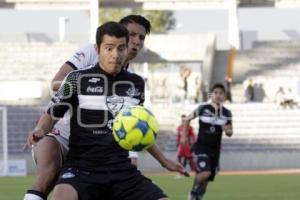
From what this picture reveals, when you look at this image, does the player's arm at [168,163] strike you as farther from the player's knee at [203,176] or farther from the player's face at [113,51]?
the player's knee at [203,176]

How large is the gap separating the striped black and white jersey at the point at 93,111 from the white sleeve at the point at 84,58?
94cm

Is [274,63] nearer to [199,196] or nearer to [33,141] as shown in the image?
[199,196]

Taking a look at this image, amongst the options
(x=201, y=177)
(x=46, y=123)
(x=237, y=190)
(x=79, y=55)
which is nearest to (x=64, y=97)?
(x=46, y=123)

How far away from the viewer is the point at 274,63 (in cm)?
4806

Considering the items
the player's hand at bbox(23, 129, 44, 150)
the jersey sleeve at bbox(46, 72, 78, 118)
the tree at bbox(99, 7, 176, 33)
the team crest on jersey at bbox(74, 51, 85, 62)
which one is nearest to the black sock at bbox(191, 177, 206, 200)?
the team crest on jersey at bbox(74, 51, 85, 62)

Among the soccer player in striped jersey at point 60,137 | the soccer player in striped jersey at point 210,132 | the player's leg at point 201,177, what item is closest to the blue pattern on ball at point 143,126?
the soccer player in striped jersey at point 60,137

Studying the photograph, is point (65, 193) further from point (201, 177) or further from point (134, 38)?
point (201, 177)

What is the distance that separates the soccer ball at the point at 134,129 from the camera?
24.0ft

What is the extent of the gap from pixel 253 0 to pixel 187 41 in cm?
414

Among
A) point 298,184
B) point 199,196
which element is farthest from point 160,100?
point 199,196

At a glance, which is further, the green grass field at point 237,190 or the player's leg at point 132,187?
the green grass field at point 237,190

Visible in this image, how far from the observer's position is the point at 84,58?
862cm

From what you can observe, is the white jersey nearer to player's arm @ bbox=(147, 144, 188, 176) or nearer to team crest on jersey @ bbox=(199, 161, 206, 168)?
player's arm @ bbox=(147, 144, 188, 176)

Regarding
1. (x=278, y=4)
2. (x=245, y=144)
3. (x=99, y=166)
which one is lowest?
(x=245, y=144)
